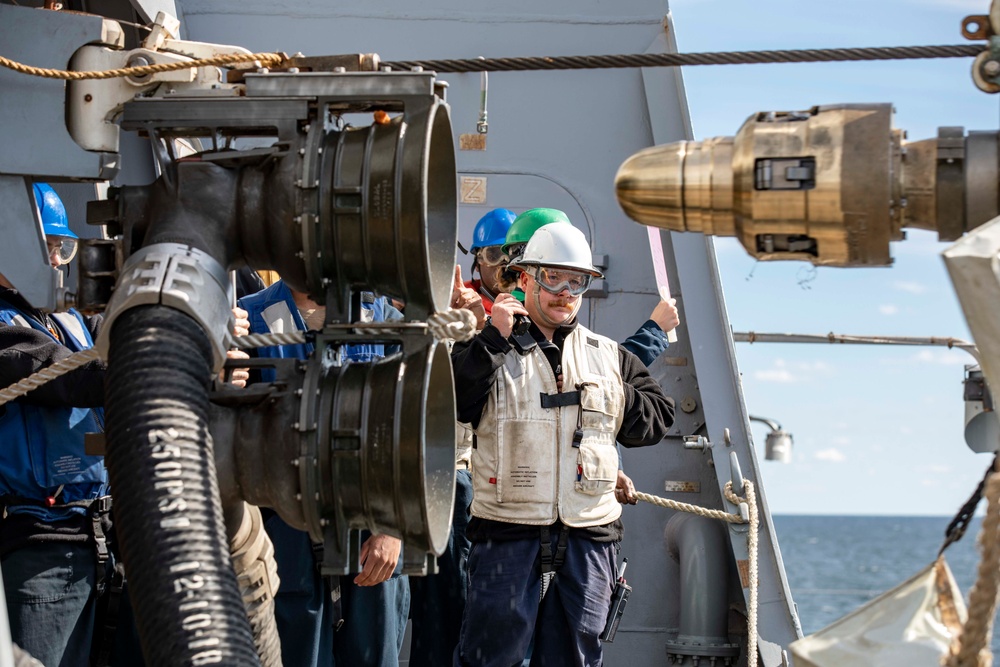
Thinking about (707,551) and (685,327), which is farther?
(685,327)

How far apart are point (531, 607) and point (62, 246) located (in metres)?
2.02

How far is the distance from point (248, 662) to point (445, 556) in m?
2.27

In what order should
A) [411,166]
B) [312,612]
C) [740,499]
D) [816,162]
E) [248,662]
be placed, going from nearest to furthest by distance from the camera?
[816,162] → [248,662] → [411,166] → [312,612] → [740,499]

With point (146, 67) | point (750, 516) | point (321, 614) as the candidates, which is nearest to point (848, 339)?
point (750, 516)

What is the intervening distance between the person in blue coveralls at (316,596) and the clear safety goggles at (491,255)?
85 centimetres

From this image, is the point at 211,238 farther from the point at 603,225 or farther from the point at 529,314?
the point at 603,225

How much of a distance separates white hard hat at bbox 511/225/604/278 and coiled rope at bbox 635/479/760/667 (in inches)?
39.2

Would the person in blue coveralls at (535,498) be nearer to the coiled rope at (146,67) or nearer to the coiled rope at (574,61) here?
the coiled rope at (574,61)

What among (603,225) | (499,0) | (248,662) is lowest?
(248,662)

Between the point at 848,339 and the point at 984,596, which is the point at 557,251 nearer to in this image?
the point at 984,596

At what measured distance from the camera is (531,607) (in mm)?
Result: 4324

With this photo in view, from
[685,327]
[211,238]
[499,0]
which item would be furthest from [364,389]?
[499,0]

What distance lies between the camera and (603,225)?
5926mm

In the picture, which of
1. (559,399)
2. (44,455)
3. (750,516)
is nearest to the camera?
(44,455)
